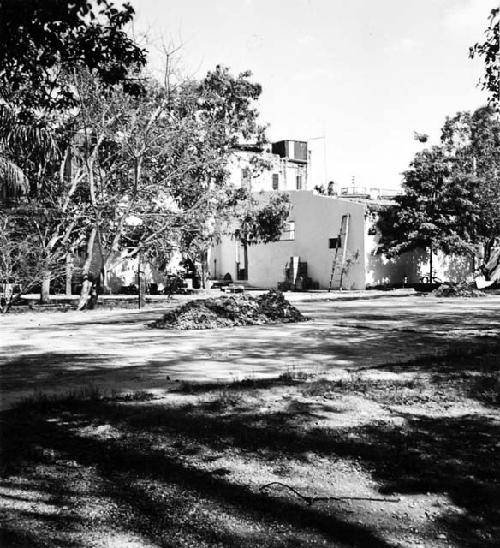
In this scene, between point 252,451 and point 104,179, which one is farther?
point 104,179

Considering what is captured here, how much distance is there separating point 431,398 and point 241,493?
3.20 meters

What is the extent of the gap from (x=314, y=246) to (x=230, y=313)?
22676 millimetres

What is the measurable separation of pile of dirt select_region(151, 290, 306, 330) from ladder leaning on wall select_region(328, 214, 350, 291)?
19049 mm

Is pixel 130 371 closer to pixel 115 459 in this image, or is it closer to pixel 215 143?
pixel 115 459

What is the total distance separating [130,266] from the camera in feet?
115

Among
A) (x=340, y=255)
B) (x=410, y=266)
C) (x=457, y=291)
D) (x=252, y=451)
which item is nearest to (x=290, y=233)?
(x=340, y=255)

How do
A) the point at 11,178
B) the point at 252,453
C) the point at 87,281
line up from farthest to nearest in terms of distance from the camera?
the point at 87,281 < the point at 11,178 < the point at 252,453

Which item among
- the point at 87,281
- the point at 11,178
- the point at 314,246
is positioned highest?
the point at 11,178

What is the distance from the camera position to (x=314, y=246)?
36.7 meters

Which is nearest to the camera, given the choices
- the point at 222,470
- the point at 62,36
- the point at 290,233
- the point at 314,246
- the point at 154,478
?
the point at 154,478

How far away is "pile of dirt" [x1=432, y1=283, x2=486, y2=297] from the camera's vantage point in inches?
1060

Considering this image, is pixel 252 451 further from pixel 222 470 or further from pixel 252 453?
pixel 222 470

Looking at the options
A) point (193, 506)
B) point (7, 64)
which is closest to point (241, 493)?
point (193, 506)

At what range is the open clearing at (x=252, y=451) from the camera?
129 inches
